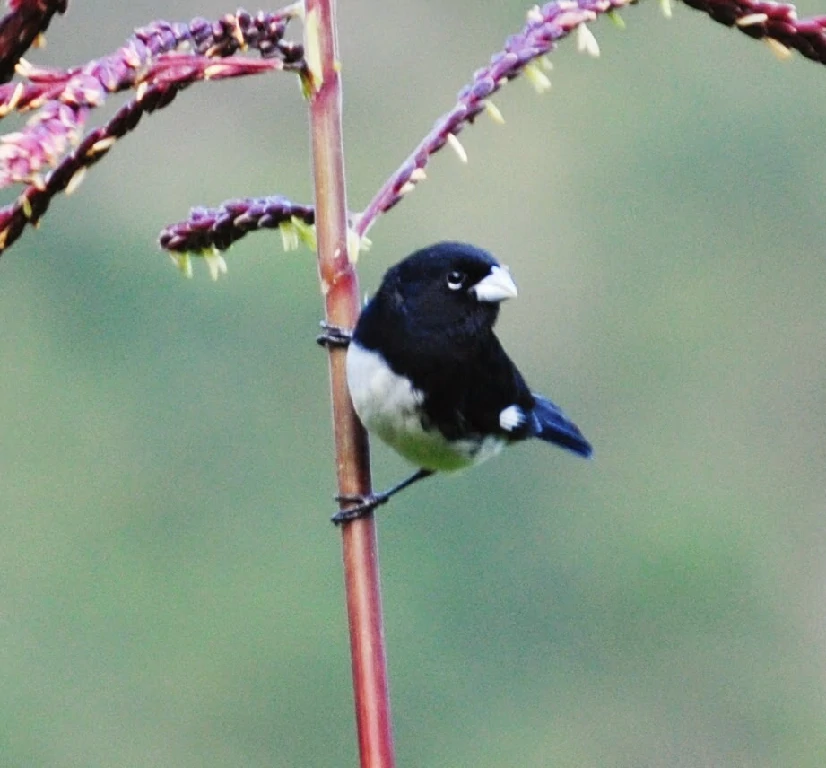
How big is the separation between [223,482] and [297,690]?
0.83 metres

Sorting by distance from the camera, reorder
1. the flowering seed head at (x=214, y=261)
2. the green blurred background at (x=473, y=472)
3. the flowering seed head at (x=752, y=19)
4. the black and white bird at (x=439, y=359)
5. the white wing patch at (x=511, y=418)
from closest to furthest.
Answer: the flowering seed head at (x=752, y=19), the flowering seed head at (x=214, y=261), the black and white bird at (x=439, y=359), the white wing patch at (x=511, y=418), the green blurred background at (x=473, y=472)

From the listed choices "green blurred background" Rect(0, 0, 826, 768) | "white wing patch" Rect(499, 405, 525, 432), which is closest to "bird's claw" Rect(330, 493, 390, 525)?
"white wing patch" Rect(499, 405, 525, 432)

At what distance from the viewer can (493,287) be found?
5.76 feet

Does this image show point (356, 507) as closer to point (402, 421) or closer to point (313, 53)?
point (313, 53)

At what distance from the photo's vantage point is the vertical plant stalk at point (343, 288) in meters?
0.73

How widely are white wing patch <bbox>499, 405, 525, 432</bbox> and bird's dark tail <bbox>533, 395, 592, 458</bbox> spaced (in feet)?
0.66

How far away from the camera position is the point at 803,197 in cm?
620

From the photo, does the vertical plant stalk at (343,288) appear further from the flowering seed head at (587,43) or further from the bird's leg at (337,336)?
the flowering seed head at (587,43)

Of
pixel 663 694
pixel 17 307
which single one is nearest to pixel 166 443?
pixel 17 307

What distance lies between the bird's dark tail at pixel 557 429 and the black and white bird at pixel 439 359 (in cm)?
27

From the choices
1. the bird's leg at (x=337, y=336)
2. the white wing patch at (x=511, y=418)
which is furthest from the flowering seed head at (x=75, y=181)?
the white wing patch at (x=511, y=418)

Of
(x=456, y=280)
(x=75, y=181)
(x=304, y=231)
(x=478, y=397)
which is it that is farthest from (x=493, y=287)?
(x=75, y=181)

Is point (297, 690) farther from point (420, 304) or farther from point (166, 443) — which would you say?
point (420, 304)

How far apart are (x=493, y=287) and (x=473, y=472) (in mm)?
3249
